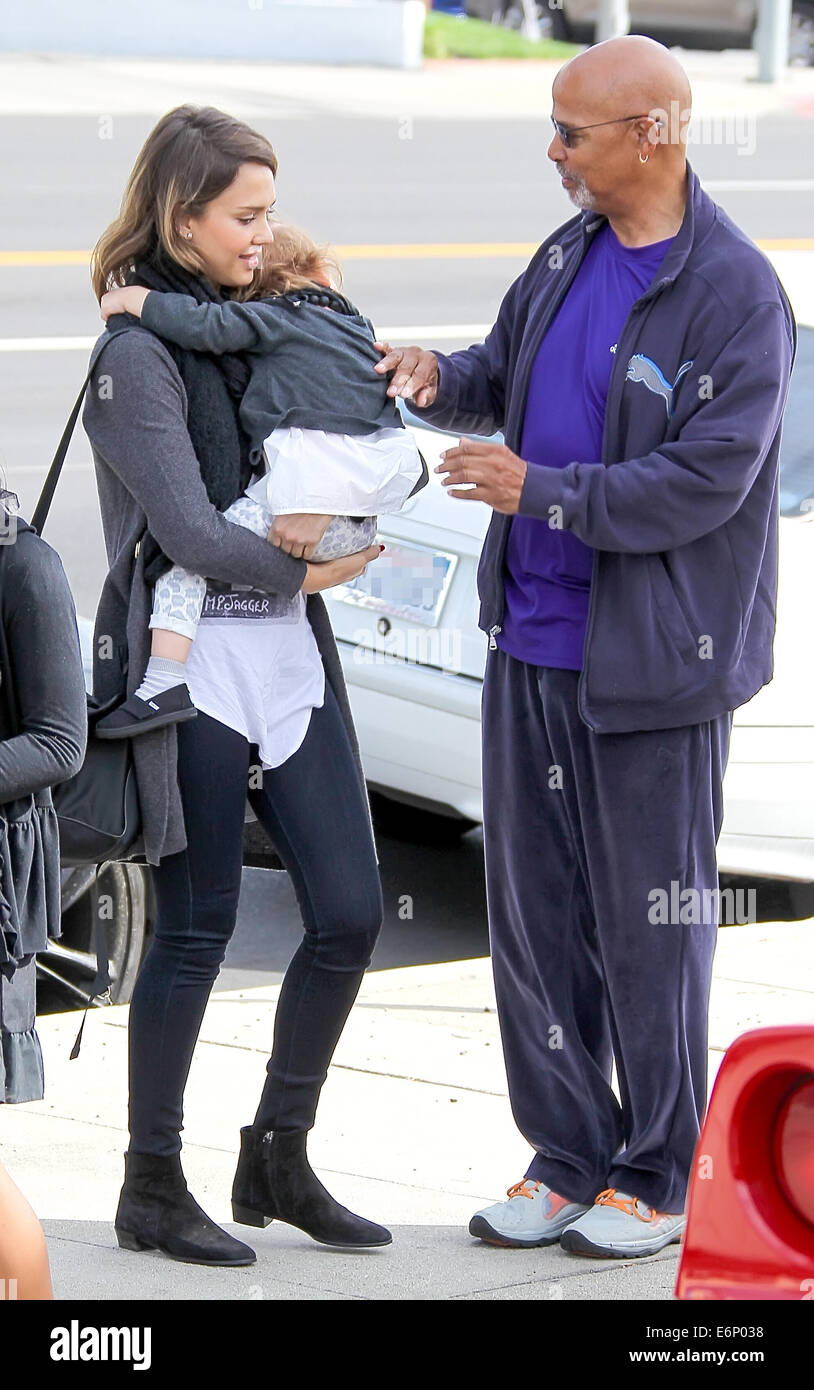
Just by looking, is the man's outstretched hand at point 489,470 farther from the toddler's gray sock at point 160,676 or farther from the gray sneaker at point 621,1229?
the gray sneaker at point 621,1229

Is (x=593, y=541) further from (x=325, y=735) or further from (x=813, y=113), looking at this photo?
(x=813, y=113)

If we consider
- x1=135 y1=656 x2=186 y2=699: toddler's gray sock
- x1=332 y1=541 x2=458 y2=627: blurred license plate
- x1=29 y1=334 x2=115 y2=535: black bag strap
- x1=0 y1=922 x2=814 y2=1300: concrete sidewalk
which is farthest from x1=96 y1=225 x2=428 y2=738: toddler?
x1=332 y1=541 x2=458 y2=627: blurred license plate

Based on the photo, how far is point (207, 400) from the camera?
3.44m

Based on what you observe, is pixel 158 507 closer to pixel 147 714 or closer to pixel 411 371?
pixel 147 714

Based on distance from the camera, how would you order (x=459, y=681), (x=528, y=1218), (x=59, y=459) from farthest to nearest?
(x=459, y=681)
(x=59, y=459)
(x=528, y=1218)

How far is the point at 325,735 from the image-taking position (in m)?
3.57

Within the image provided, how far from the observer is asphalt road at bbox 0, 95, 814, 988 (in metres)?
6.43

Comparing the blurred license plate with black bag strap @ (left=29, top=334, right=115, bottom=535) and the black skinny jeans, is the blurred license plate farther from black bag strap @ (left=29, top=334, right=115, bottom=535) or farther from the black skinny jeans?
the black skinny jeans

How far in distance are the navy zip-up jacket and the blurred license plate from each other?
2.08 m

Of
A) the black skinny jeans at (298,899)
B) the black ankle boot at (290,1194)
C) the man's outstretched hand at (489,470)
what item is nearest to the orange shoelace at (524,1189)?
the black ankle boot at (290,1194)

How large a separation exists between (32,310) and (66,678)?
472 inches

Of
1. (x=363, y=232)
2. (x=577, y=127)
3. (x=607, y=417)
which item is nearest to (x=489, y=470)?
(x=607, y=417)

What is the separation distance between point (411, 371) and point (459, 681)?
214 cm

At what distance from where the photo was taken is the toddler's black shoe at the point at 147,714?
336cm
